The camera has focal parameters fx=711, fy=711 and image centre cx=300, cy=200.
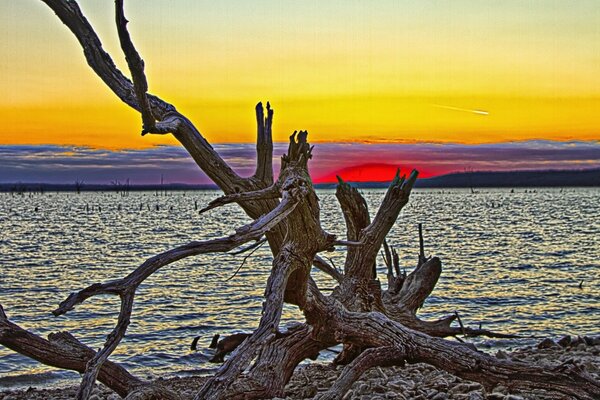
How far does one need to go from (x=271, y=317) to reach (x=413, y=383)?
328cm

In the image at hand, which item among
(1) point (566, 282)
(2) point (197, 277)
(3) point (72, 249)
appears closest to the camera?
(1) point (566, 282)

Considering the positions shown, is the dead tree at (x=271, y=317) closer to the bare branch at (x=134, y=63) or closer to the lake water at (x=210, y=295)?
the bare branch at (x=134, y=63)

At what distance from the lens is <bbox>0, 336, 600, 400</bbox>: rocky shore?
8.25 meters

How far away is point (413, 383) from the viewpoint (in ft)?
29.8

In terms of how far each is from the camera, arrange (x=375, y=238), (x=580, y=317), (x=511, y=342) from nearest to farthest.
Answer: (x=375, y=238), (x=511, y=342), (x=580, y=317)

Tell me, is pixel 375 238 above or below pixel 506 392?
above

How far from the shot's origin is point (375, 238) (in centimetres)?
1006

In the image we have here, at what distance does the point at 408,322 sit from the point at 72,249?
116 ft

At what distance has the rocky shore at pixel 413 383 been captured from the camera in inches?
325

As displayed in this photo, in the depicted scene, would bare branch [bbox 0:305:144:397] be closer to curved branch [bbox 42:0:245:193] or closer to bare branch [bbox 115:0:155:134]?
curved branch [bbox 42:0:245:193]

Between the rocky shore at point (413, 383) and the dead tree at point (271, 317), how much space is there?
1.83 feet

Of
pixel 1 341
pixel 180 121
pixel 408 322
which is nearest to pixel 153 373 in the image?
pixel 408 322

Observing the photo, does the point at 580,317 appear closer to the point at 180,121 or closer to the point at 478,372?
the point at 478,372

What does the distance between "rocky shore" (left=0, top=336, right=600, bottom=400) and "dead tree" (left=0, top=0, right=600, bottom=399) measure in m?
0.56
